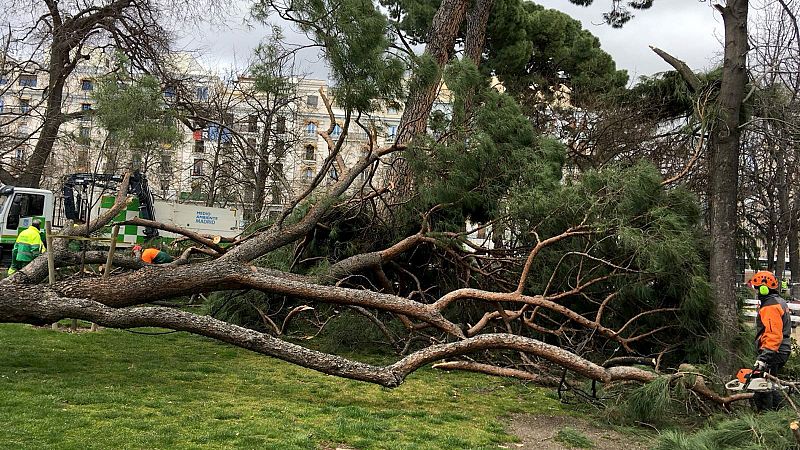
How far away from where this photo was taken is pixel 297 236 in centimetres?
800

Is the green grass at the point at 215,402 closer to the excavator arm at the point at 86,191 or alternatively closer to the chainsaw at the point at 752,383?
the chainsaw at the point at 752,383

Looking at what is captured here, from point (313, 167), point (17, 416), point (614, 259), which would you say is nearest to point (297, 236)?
point (614, 259)

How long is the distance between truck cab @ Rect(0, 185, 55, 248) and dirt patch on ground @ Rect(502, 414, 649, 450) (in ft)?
47.9

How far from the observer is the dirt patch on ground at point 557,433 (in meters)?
4.78

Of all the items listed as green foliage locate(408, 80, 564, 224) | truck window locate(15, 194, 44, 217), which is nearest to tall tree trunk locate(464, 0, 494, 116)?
green foliage locate(408, 80, 564, 224)

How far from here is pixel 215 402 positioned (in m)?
5.19

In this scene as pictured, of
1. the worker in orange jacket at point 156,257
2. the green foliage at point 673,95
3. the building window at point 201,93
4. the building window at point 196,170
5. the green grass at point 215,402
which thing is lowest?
the green grass at point 215,402

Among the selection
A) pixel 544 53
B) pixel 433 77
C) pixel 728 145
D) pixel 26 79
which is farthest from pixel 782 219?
pixel 26 79

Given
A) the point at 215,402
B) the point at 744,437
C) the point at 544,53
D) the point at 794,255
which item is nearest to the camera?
the point at 744,437

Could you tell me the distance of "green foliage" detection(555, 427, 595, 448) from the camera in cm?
476

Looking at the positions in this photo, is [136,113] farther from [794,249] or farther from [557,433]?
[794,249]

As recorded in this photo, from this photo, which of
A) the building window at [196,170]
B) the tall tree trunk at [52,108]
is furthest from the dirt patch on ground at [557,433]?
the building window at [196,170]

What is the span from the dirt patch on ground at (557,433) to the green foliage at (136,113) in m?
6.42

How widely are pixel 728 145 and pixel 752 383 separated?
9.36ft
